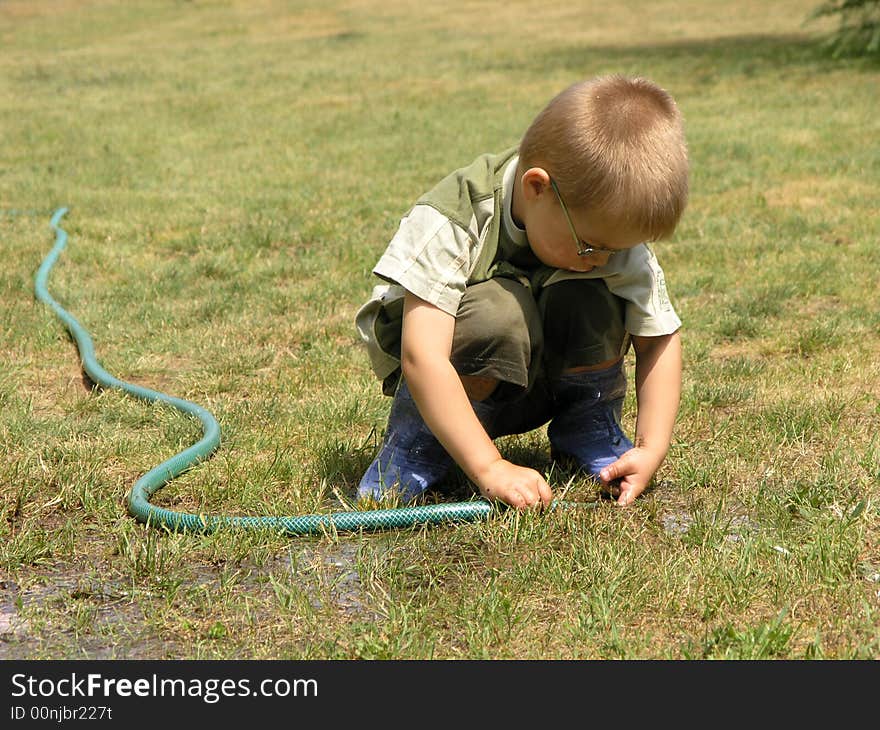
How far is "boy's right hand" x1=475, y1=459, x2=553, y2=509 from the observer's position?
8.72 ft

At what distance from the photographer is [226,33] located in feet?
80.1

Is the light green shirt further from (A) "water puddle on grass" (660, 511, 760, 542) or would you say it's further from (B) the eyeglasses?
(A) "water puddle on grass" (660, 511, 760, 542)

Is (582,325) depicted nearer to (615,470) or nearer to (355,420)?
(615,470)

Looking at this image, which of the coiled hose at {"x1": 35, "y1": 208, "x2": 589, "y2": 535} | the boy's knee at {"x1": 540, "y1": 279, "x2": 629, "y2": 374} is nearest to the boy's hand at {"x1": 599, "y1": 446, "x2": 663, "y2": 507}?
the coiled hose at {"x1": 35, "y1": 208, "x2": 589, "y2": 535}

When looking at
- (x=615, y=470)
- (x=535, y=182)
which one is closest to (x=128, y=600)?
(x=615, y=470)

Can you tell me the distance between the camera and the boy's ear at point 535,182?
260 centimetres

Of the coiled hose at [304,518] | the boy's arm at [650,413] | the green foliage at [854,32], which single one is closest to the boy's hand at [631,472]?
the boy's arm at [650,413]

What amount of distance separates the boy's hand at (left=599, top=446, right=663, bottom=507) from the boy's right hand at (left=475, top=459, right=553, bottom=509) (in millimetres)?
234

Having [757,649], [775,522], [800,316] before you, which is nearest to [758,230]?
[800,316]
